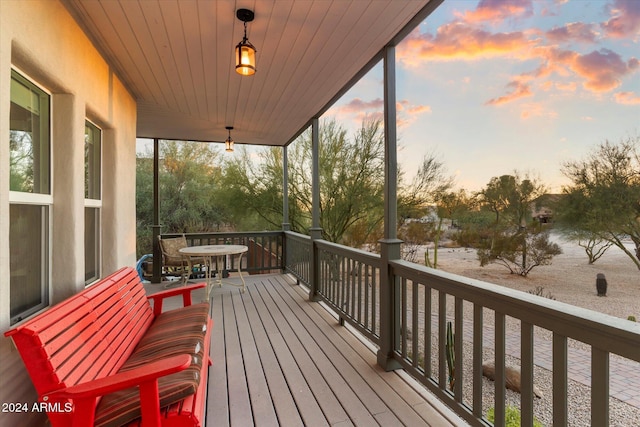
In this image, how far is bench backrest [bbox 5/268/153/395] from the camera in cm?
120

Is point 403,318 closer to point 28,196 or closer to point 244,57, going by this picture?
point 244,57

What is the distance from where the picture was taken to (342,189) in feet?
24.3

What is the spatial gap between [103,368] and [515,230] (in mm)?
3144

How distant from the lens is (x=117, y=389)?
1187mm

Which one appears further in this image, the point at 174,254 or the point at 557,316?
the point at 174,254

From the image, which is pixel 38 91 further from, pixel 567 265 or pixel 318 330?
pixel 567 265

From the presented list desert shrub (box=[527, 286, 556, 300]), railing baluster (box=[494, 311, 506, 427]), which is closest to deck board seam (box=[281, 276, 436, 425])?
railing baluster (box=[494, 311, 506, 427])

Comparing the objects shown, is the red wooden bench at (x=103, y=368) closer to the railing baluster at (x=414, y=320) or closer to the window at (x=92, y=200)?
the window at (x=92, y=200)

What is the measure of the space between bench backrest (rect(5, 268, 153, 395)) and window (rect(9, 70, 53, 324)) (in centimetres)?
29

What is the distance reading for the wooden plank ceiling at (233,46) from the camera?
2.05 m

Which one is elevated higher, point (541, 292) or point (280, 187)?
point (280, 187)

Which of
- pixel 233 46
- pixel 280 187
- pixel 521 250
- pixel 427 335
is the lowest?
pixel 427 335

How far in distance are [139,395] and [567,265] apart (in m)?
A: 2.91

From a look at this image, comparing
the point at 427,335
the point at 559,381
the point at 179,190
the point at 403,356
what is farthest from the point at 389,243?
the point at 179,190
